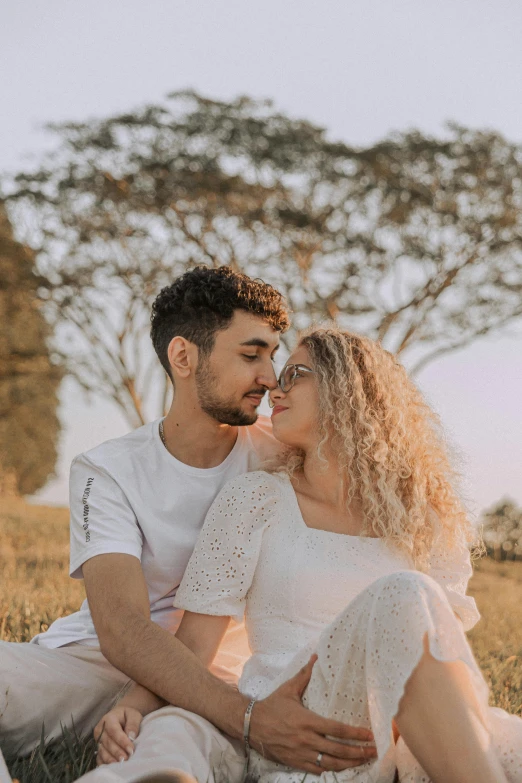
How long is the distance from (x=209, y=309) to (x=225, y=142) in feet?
37.6

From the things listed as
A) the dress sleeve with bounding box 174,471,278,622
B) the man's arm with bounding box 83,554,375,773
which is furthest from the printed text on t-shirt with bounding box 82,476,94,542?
the dress sleeve with bounding box 174,471,278,622

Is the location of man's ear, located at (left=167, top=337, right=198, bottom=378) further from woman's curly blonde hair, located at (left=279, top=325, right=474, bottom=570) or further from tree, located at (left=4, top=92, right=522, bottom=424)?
tree, located at (left=4, top=92, right=522, bottom=424)

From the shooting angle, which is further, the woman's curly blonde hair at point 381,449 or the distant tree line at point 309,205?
the distant tree line at point 309,205

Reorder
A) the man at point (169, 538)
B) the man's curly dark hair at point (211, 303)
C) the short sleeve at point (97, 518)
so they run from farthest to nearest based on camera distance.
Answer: the man's curly dark hair at point (211, 303) < the short sleeve at point (97, 518) < the man at point (169, 538)

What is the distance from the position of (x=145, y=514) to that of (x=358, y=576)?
84 centimetres

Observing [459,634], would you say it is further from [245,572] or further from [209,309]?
[209,309]

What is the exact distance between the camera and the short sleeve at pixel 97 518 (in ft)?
10.6

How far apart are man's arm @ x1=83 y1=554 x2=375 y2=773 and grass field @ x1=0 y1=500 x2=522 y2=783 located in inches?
14.0

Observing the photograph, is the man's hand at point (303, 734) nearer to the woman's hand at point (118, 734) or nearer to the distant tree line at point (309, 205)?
the woman's hand at point (118, 734)

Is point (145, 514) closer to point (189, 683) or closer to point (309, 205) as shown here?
point (189, 683)

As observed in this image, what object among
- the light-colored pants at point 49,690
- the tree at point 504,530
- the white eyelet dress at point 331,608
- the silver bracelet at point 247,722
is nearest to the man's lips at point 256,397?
the white eyelet dress at point 331,608

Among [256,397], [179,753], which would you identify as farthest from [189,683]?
[256,397]

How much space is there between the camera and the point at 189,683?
9.38 ft

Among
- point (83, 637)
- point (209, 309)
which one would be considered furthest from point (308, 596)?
point (209, 309)
